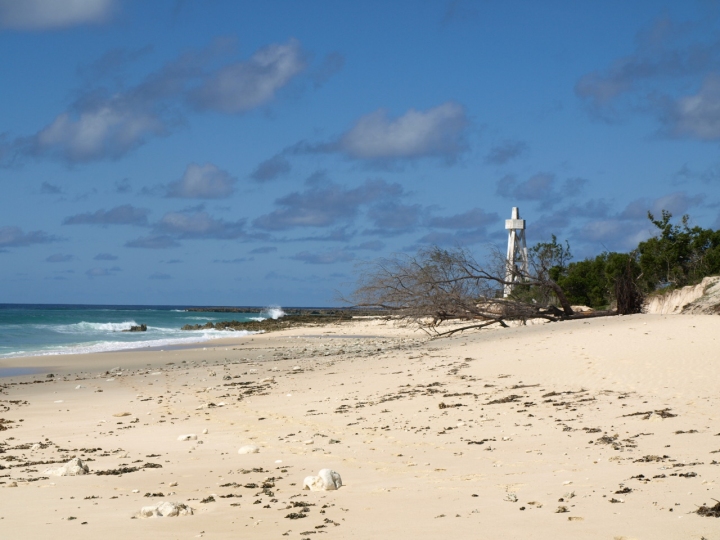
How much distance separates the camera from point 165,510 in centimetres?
581

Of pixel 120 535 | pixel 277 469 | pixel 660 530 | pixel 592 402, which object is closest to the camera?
pixel 660 530

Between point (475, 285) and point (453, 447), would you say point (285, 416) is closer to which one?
point (453, 447)

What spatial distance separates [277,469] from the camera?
7.56 m

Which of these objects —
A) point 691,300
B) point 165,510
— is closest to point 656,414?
point 165,510

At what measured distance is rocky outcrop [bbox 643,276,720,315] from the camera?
72.1 ft

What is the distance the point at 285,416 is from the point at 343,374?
4.73m

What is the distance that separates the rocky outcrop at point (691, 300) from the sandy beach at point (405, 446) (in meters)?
5.16

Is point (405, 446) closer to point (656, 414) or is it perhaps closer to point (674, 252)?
point (656, 414)

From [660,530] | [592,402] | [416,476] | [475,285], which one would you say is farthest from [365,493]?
[475,285]

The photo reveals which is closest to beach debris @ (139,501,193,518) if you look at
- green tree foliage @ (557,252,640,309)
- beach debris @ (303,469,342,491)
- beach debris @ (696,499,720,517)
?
beach debris @ (303,469,342,491)

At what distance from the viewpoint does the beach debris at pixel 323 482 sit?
6520 millimetres

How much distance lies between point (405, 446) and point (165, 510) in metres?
3.42

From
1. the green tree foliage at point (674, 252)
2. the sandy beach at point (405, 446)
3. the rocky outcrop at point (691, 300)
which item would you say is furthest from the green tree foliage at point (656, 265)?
the sandy beach at point (405, 446)

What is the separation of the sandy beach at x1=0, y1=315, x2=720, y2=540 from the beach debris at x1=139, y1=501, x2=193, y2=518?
0.08 metres
